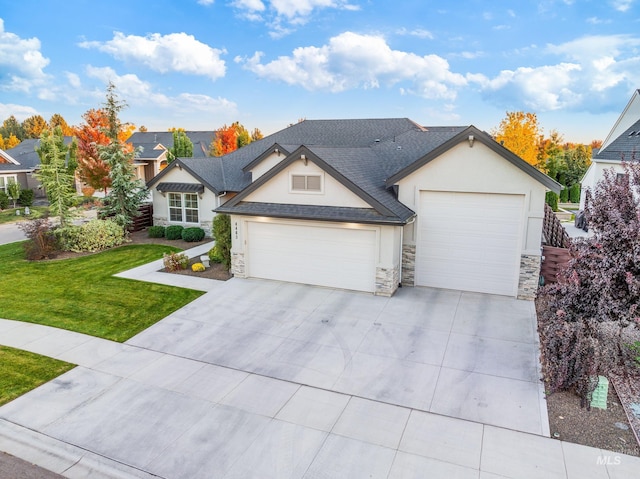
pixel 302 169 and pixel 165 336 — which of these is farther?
pixel 302 169

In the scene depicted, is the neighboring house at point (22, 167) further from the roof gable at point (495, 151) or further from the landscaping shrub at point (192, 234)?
the roof gable at point (495, 151)

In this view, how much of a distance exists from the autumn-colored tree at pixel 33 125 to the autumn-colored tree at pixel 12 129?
1.07 meters

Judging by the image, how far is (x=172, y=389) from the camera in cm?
784

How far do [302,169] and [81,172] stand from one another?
72.2ft

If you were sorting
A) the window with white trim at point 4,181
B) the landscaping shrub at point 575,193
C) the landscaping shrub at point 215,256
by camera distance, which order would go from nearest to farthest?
1. the landscaping shrub at point 215,256
2. the window with white trim at point 4,181
3. the landscaping shrub at point 575,193

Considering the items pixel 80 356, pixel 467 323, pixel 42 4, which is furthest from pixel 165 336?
pixel 42 4

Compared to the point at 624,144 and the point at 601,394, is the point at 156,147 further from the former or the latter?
the point at 601,394

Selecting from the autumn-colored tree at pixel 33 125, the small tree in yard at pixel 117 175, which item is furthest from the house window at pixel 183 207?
the autumn-colored tree at pixel 33 125

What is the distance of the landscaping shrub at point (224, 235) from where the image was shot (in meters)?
14.8

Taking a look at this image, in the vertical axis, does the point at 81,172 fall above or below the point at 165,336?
above

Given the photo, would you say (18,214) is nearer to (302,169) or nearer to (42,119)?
(302,169)

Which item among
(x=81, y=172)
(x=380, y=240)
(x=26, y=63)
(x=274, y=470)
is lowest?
(x=274, y=470)

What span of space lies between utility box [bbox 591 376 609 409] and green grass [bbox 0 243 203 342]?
32.0 ft

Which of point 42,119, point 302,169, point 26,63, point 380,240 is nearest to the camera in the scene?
point 380,240
